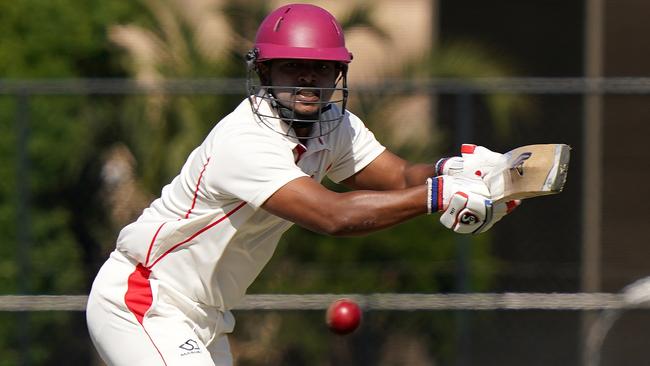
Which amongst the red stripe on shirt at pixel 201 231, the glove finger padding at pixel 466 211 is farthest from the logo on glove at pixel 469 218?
the red stripe on shirt at pixel 201 231

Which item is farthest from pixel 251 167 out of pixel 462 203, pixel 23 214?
pixel 23 214

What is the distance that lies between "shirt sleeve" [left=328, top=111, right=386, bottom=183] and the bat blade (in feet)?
3.64

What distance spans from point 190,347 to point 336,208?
831 mm

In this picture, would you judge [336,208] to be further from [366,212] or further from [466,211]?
[466,211]

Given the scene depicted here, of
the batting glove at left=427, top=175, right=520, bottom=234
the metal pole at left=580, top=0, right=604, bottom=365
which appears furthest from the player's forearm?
the metal pole at left=580, top=0, right=604, bottom=365

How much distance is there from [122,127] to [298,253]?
148 cm

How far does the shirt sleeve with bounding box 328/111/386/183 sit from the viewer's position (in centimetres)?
547

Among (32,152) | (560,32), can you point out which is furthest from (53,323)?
(560,32)

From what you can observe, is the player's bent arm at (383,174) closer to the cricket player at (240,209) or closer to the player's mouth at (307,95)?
the cricket player at (240,209)

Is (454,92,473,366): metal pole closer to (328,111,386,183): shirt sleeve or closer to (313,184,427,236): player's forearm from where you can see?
(328,111,386,183): shirt sleeve

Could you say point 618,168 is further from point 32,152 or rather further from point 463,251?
point 32,152

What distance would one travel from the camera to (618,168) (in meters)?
9.05

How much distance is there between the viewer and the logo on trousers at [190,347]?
4.93 meters

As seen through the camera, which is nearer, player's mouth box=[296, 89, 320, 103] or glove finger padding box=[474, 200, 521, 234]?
glove finger padding box=[474, 200, 521, 234]
